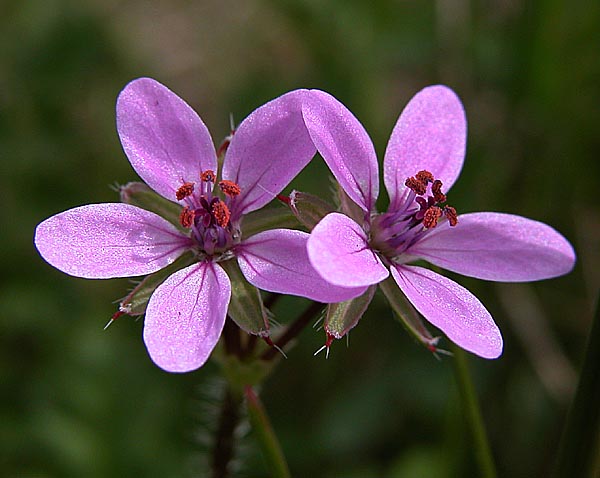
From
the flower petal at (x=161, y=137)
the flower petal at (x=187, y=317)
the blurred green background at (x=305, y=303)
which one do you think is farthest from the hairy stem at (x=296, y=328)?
the blurred green background at (x=305, y=303)

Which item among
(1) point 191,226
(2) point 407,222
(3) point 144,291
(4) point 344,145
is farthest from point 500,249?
(3) point 144,291

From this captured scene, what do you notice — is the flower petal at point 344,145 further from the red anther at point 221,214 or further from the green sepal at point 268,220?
the red anther at point 221,214

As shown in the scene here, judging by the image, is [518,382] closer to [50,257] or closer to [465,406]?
[465,406]

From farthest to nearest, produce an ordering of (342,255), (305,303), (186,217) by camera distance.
Result: 1. (305,303)
2. (186,217)
3. (342,255)

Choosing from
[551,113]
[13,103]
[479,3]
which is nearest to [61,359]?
[13,103]

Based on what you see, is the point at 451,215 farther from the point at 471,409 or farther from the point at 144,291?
the point at 144,291

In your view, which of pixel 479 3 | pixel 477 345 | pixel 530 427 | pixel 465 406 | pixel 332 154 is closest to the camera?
pixel 477 345

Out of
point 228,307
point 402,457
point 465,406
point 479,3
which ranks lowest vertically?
point 402,457
